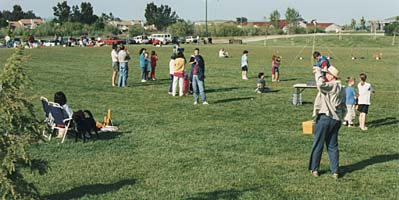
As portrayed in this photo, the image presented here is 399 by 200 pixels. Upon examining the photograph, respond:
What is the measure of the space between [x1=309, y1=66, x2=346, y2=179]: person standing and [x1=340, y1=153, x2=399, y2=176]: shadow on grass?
0.61m

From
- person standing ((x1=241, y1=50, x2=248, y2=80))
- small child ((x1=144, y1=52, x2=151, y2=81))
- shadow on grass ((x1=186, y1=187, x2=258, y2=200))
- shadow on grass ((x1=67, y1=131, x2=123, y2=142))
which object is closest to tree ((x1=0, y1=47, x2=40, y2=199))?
shadow on grass ((x1=186, y1=187, x2=258, y2=200))

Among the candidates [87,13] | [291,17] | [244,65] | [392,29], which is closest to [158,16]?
[87,13]

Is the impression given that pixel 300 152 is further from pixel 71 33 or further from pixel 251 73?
pixel 71 33

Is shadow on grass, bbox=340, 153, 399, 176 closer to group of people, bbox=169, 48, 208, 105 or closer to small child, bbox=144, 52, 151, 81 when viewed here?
group of people, bbox=169, 48, 208, 105

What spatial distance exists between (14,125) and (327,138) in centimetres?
567

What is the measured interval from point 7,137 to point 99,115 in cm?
1045

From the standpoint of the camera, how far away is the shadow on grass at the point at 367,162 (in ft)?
31.6

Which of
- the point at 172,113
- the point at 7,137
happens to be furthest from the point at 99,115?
the point at 7,137

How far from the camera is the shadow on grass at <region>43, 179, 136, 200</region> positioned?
7883 mm

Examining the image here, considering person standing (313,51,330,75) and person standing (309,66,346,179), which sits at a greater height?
person standing (313,51,330,75)

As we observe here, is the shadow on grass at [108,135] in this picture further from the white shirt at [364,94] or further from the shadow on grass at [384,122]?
the shadow on grass at [384,122]

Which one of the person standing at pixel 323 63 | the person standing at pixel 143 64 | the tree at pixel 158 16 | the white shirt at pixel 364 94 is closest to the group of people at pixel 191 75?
the person standing at pixel 143 64

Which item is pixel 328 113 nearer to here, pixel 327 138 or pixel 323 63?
pixel 327 138

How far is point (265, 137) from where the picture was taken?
12344 mm
